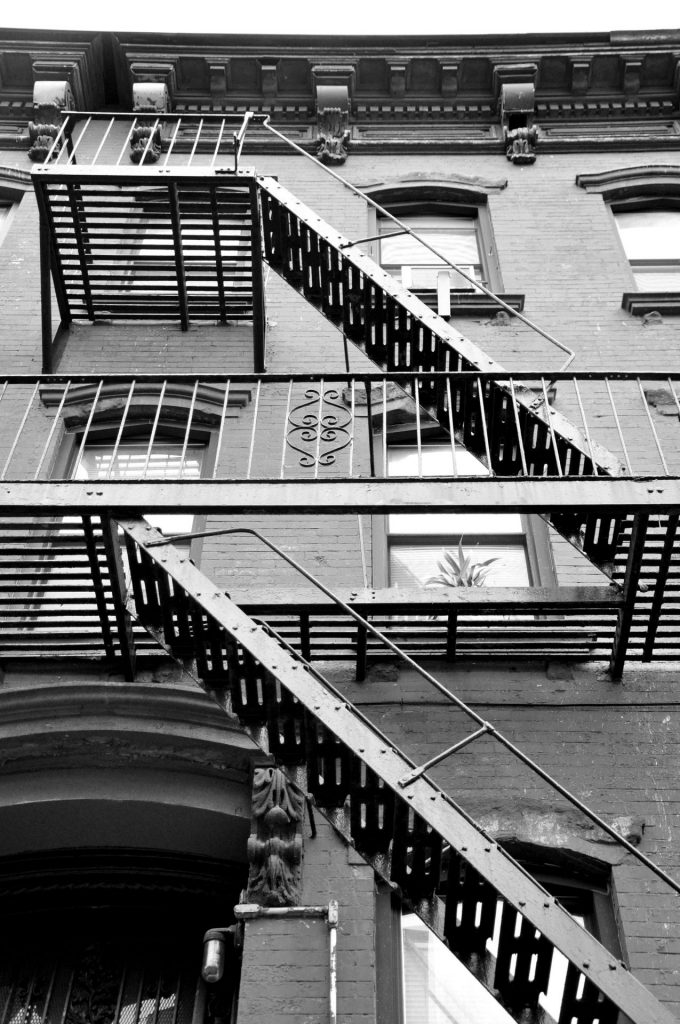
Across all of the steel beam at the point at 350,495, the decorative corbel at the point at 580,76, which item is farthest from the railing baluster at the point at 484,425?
the decorative corbel at the point at 580,76

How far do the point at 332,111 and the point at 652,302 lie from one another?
4918 mm

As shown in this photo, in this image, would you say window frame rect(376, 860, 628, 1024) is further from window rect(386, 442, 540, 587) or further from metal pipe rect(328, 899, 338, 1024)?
window rect(386, 442, 540, 587)

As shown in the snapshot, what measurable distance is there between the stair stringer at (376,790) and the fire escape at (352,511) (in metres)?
0.01

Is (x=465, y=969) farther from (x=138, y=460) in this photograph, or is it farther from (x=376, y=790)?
(x=138, y=460)

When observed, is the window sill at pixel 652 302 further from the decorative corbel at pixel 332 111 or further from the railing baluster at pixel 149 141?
the railing baluster at pixel 149 141

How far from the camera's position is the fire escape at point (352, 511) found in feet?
17.2

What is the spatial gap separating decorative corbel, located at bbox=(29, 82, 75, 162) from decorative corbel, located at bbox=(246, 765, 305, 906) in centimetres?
911

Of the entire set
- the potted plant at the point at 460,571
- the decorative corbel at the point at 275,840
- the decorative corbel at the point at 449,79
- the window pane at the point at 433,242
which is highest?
the decorative corbel at the point at 449,79

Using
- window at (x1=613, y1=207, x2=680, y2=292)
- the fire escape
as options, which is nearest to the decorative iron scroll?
the fire escape

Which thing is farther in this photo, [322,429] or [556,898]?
[322,429]

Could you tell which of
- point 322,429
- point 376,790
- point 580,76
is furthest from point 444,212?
point 376,790

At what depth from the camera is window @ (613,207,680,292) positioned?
38.0ft

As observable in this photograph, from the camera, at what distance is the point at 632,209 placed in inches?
495

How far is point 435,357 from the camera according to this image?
8594 mm
